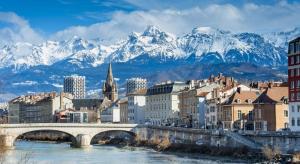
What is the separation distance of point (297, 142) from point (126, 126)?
55.2 metres

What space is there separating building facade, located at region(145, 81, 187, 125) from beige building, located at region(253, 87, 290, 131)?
1608 inches

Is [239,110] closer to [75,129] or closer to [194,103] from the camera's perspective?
[194,103]

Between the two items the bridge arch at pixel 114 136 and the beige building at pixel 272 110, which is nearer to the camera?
the beige building at pixel 272 110

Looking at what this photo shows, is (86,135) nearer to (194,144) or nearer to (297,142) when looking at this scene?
(194,144)

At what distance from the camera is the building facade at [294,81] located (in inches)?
3661

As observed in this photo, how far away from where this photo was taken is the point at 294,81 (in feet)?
309

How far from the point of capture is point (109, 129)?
136m

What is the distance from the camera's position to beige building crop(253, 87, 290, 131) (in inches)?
4114

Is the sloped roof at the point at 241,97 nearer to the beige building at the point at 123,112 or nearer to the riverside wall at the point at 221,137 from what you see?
the riverside wall at the point at 221,137

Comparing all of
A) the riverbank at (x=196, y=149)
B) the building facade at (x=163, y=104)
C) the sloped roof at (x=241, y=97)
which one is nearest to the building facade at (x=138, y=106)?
the building facade at (x=163, y=104)

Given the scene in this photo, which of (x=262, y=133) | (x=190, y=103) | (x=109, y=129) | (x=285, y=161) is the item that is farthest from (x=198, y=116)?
(x=285, y=161)

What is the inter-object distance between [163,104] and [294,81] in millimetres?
64804

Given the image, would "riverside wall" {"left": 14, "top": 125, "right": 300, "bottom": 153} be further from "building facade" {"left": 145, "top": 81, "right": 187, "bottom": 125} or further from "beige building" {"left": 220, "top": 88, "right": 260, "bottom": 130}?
"building facade" {"left": 145, "top": 81, "right": 187, "bottom": 125}

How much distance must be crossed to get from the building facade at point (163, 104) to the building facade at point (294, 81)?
5388 centimetres
